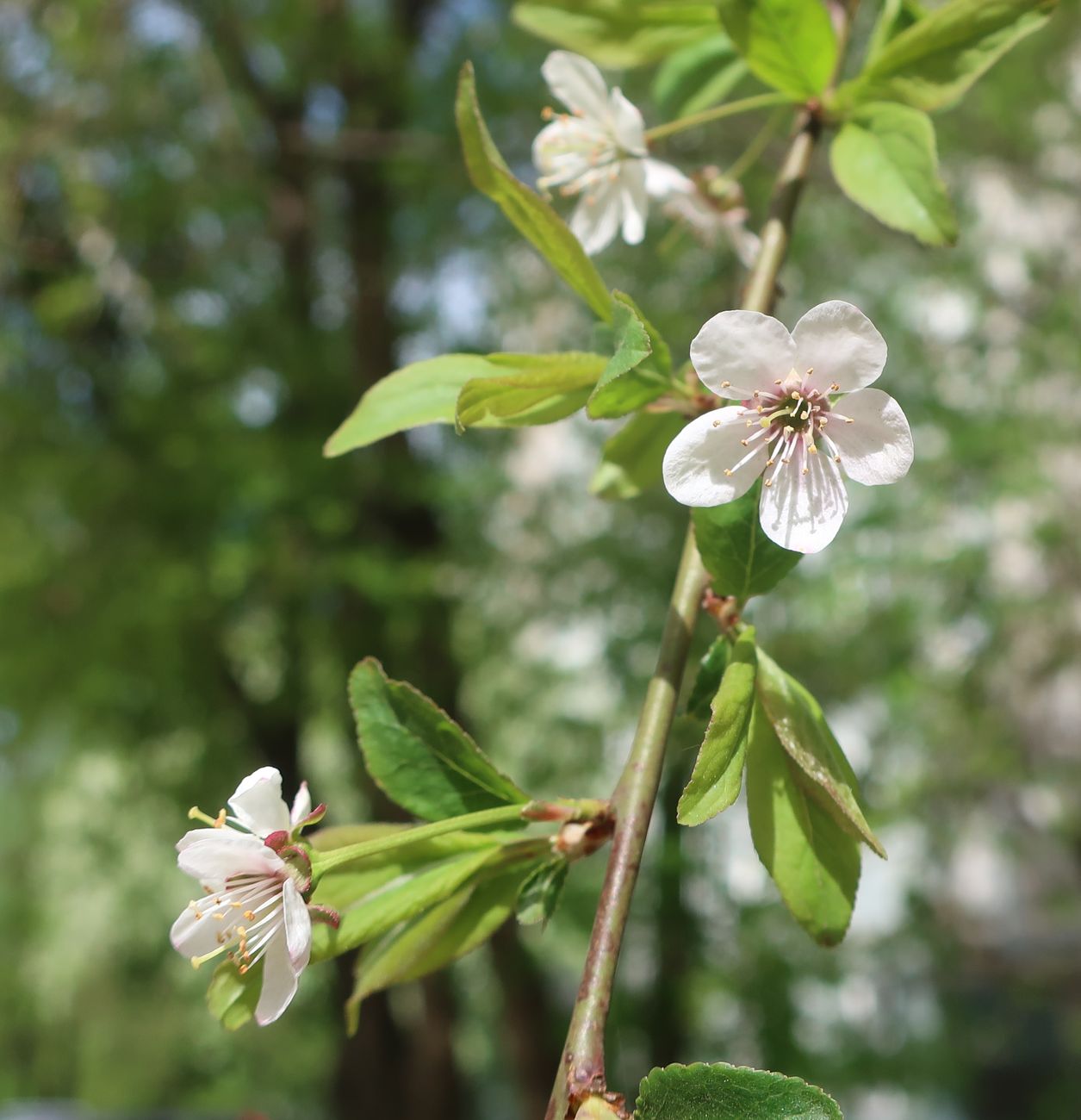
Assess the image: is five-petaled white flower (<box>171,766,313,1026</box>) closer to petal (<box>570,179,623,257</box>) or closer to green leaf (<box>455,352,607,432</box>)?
green leaf (<box>455,352,607,432</box>)

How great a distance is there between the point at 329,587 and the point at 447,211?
3.84 feet

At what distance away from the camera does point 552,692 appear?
3.63 m

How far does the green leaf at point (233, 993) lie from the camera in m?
0.30

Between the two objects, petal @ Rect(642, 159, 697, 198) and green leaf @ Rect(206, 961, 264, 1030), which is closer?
green leaf @ Rect(206, 961, 264, 1030)

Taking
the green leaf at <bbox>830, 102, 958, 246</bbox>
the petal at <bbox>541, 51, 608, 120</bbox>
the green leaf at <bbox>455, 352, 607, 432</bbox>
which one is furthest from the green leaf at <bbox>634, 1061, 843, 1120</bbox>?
the petal at <bbox>541, 51, 608, 120</bbox>

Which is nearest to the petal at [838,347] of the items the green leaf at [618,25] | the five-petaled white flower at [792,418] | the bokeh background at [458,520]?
the five-petaled white flower at [792,418]

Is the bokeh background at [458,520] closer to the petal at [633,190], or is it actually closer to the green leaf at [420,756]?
the petal at [633,190]

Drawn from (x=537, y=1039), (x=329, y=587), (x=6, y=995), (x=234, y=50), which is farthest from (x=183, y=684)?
(x=6, y=995)

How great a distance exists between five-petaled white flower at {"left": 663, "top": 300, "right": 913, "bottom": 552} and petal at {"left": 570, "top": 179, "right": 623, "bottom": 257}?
186mm

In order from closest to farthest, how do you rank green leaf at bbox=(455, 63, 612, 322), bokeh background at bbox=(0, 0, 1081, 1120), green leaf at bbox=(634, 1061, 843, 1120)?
green leaf at bbox=(634, 1061, 843, 1120) → green leaf at bbox=(455, 63, 612, 322) → bokeh background at bbox=(0, 0, 1081, 1120)

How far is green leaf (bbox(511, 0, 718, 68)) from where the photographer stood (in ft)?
1.61

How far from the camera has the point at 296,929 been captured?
0.27m

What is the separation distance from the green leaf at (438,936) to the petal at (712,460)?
12cm

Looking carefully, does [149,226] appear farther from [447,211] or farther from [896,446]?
[896,446]
